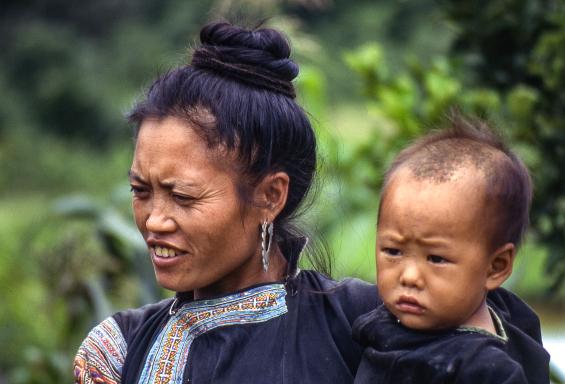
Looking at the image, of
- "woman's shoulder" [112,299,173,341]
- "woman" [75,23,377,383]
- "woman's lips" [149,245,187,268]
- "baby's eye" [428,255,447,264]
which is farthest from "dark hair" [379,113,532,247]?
"woman's shoulder" [112,299,173,341]

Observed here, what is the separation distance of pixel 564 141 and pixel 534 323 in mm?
1379

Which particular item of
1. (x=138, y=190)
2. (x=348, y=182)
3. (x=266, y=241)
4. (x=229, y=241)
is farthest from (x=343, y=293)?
(x=348, y=182)

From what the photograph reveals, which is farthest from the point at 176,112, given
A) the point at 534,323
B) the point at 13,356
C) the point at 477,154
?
the point at 13,356

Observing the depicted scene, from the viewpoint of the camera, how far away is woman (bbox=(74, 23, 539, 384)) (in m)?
2.63

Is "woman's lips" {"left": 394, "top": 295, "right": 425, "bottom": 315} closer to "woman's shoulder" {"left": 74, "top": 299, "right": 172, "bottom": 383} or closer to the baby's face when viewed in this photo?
the baby's face

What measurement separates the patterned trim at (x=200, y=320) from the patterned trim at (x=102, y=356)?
0.08 meters

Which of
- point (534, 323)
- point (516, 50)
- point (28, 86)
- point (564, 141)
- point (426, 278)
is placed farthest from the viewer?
point (28, 86)

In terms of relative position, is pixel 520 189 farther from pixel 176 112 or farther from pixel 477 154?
pixel 176 112

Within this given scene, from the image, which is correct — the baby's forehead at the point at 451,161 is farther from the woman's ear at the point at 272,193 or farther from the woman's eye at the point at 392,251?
the woman's ear at the point at 272,193

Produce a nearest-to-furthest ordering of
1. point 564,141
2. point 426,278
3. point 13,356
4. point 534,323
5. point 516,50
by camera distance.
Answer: point 426,278 → point 534,323 → point 564,141 → point 516,50 → point 13,356

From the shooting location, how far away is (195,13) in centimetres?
1466

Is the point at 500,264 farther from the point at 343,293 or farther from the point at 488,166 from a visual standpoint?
the point at 343,293

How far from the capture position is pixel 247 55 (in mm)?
2719

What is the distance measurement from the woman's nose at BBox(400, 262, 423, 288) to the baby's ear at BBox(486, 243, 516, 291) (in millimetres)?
148
